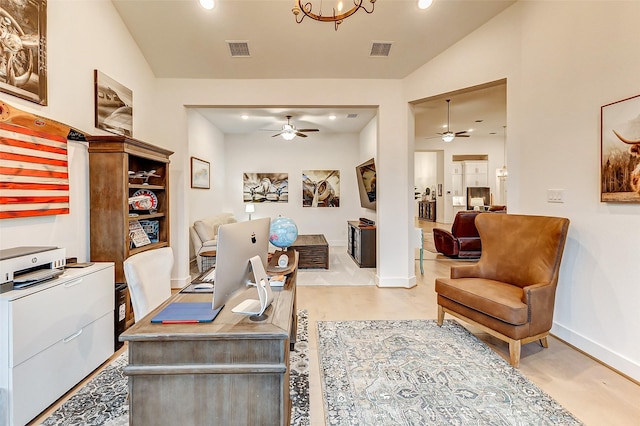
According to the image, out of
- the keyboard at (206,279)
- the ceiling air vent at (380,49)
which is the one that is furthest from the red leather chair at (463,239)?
the keyboard at (206,279)

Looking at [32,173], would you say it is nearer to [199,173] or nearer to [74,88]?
[74,88]

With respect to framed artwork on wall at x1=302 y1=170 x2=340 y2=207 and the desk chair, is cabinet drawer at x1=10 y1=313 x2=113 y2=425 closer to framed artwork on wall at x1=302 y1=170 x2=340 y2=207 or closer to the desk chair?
the desk chair

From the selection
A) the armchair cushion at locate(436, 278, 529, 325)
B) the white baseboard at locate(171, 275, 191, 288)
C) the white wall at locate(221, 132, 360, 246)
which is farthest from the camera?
the white wall at locate(221, 132, 360, 246)

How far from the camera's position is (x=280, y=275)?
205cm

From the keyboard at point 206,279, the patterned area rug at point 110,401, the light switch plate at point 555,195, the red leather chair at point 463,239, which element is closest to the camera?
the patterned area rug at point 110,401

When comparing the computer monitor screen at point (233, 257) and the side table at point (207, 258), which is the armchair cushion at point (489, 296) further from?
the side table at point (207, 258)

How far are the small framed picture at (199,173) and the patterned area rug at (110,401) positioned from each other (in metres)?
3.91

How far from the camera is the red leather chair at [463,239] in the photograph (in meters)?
6.15

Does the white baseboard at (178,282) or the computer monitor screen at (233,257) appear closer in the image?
the computer monitor screen at (233,257)

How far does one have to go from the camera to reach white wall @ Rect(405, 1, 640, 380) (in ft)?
7.68

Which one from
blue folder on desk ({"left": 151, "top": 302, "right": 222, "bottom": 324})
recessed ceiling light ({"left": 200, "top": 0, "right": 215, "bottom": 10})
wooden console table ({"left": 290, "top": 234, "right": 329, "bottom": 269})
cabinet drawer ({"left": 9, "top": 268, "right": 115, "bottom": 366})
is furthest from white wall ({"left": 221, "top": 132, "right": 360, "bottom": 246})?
blue folder on desk ({"left": 151, "top": 302, "right": 222, "bottom": 324})

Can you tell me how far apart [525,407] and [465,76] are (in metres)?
3.45

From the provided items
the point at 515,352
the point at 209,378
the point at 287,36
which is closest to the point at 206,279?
the point at 209,378

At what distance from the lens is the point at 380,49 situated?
13.0 ft
